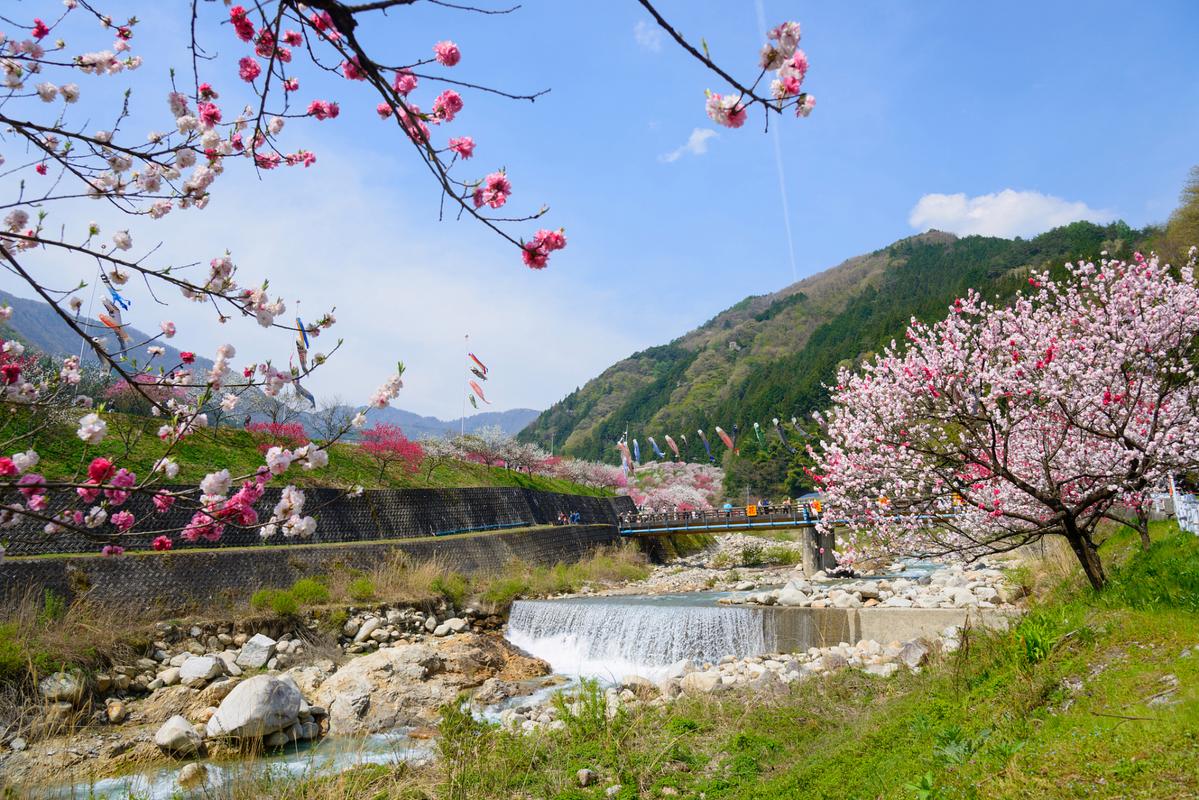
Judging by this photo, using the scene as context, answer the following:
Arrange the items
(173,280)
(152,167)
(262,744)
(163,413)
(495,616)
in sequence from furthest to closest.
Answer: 1. (495,616)
2. (262,744)
3. (152,167)
4. (163,413)
5. (173,280)

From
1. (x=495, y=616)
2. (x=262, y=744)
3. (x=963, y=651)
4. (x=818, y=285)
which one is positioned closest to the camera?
(x=963, y=651)

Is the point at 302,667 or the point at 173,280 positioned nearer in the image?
the point at 173,280

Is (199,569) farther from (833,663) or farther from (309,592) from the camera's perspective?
(833,663)

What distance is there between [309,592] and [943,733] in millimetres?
15547

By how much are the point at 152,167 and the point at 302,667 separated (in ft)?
40.7

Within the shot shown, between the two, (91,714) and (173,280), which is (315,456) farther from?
(91,714)

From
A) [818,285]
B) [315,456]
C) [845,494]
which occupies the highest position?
[818,285]

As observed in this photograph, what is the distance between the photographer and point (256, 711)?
30.6 ft

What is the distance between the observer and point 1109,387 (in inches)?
308

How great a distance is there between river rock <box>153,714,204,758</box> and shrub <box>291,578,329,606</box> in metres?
7.57

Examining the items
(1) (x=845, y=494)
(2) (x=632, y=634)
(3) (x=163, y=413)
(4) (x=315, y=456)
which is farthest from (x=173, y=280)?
(2) (x=632, y=634)

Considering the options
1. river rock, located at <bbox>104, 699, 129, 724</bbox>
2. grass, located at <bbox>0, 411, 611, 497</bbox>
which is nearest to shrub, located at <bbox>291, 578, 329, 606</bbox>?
grass, located at <bbox>0, 411, 611, 497</bbox>

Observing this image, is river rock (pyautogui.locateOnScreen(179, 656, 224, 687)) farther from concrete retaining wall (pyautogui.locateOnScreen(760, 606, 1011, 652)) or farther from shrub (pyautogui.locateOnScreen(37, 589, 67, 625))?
concrete retaining wall (pyautogui.locateOnScreen(760, 606, 1011, 652))

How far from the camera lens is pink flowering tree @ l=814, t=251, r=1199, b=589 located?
7.42 metres
